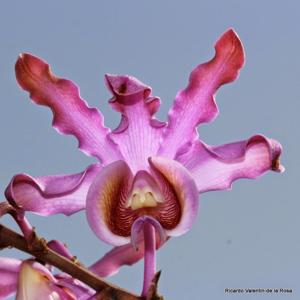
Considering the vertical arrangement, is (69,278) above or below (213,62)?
below

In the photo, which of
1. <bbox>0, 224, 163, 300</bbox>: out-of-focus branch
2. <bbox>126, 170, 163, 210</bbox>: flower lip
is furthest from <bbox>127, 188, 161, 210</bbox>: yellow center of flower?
<bbox>0, 224, 163, 300</bbox>: out-of-focus branch

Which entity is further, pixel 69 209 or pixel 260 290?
pixel 260 290

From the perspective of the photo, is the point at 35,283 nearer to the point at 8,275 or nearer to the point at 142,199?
the point at 8,275

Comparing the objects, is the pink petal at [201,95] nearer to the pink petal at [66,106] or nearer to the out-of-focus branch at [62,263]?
the pink petal at [66,106]

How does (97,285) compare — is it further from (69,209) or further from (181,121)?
(181,121)

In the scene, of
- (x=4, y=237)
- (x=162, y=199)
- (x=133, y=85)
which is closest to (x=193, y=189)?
(x=162, y=199)

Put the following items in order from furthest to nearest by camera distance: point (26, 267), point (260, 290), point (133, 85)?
point (260, 290), point (26, 267), point (133, 85)

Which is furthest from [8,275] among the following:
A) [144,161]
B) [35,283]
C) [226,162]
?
[226,162]
